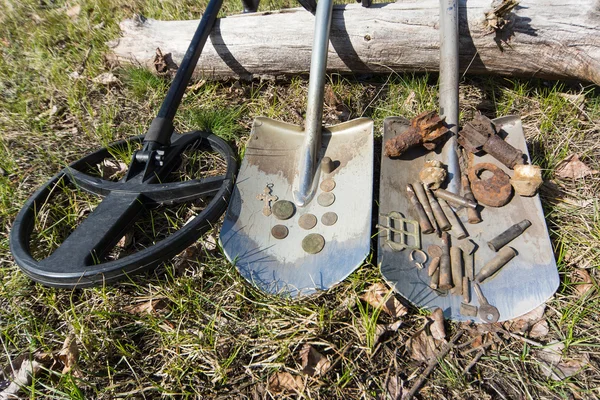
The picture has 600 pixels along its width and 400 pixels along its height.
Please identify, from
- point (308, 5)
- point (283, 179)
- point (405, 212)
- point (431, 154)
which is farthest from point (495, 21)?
point (283, 179)

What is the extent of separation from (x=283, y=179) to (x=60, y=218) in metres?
1.23

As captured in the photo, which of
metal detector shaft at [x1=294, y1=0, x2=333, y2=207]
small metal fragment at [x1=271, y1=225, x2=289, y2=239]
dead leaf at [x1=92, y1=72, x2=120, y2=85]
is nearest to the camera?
small metal fragment at [x1=271, y1=225, x2=289, y2=239]

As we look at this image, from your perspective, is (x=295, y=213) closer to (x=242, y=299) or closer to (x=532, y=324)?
(x=242, y=299)

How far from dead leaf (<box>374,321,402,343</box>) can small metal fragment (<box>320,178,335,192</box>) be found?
72cm

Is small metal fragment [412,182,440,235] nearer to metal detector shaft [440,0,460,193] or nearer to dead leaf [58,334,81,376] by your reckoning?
metal detector shaft [440,0,460,193]

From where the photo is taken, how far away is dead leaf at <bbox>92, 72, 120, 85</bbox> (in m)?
3.02

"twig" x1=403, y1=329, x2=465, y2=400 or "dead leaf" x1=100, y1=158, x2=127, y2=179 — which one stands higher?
"dead leaf" x1=100, y1=158, x2=127, y2=179

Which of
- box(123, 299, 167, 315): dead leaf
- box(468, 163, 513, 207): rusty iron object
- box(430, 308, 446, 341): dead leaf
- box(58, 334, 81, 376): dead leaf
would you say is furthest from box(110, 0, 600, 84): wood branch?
box(58, 334, 81, 376): dead leaf

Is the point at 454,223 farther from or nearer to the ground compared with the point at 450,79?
nearer to the ground

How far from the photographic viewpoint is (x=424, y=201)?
1.92 m

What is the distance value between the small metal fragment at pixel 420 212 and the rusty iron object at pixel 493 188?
28 cm

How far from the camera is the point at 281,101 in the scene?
278 centimetres

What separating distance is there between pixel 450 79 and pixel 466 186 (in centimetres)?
62

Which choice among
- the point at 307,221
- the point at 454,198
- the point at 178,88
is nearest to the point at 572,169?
the point at 454,198
